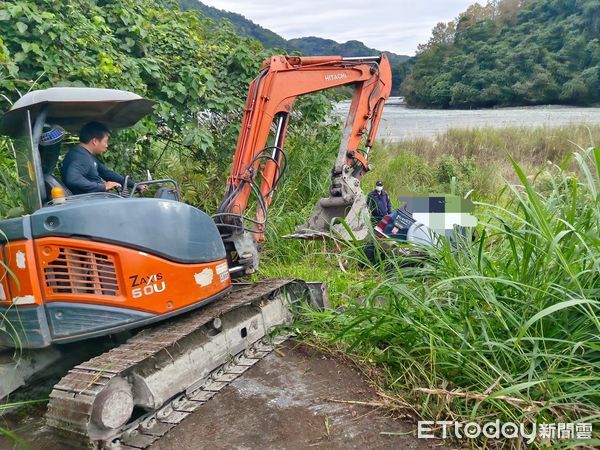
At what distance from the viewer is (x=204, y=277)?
329 cm

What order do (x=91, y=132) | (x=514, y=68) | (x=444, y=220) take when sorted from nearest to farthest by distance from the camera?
1. (x=91, y=132)
2. (x=444, y=220)
3. (x=514, y=68)

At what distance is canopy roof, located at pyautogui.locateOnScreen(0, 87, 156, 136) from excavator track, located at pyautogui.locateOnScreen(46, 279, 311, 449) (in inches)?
56.1

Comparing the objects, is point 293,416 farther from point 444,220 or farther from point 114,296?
point 444,220

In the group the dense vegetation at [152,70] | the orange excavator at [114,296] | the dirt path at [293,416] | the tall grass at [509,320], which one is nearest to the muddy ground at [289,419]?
the dirt path at [293,416]

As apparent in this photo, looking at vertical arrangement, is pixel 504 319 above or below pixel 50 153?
below

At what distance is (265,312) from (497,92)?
25.5 meters

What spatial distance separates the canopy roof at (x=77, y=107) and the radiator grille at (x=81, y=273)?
35.5 inches

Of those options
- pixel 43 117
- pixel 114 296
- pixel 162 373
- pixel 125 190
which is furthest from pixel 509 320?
pixel 43 117

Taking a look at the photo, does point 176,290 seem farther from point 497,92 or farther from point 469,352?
point 497,92

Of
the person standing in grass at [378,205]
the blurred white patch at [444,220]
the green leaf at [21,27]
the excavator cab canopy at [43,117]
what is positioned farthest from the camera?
the person standing in grass at [378,205]

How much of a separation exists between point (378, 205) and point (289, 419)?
3154 mm

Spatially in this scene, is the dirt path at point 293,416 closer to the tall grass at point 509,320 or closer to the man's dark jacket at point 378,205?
the tall grass at point 509,320

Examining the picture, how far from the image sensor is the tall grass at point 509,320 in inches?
101

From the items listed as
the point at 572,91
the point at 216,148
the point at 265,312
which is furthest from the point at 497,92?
the point at 265,312
